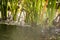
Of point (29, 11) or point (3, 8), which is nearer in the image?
point (29, 11)

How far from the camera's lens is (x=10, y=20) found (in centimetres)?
328

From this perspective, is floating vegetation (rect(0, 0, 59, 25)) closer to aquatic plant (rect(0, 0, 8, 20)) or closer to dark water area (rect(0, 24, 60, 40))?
aquatic plant (rect(0, 0, 8, 20))

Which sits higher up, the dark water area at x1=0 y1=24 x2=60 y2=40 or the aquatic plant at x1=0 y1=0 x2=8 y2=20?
the aquatic plant at x1=0 y1=0 x2=8 y2=20

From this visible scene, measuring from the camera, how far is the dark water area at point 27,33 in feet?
9.53

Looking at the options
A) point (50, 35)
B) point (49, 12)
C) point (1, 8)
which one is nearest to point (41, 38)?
point (50, 35)

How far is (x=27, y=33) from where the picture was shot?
303 cm

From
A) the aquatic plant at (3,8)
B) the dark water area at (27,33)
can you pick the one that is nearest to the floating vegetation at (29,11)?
the aquatic plant at (3,8)

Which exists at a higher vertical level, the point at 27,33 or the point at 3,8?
the point at 3,8

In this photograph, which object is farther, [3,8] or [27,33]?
[3,8]

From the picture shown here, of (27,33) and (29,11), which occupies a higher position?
(29,11)

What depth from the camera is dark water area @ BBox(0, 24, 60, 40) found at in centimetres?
290

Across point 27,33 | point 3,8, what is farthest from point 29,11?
point 3,8

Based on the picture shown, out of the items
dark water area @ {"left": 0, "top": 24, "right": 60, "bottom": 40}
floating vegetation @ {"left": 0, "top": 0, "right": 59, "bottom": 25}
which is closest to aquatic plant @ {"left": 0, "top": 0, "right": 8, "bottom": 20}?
floating vegetation @ {"left": 0, "top": 0, "right": 59, "bottom": 25}

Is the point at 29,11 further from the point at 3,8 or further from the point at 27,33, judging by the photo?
the point at 3,8
